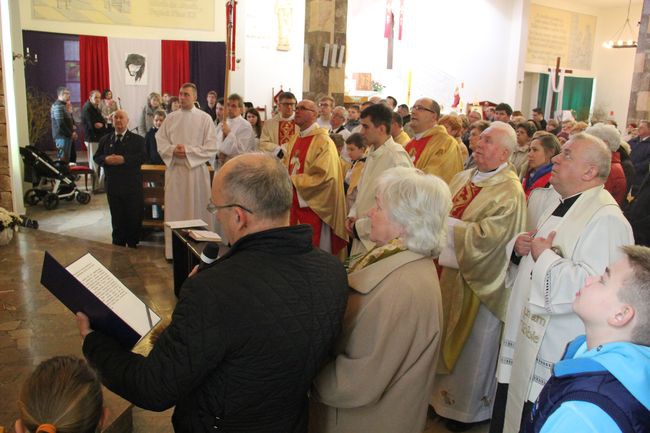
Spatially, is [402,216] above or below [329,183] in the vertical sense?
above

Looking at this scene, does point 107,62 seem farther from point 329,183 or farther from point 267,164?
point 267,164

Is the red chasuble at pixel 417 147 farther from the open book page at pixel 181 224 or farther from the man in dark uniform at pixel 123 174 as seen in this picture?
the man in dark uniform at pixel 123 174

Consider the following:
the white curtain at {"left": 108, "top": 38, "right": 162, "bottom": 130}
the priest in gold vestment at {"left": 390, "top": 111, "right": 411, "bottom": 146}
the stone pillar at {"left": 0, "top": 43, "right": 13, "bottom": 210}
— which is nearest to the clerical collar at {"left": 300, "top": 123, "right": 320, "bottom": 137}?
the priest in gold vestment at {"left": 390, "top": 111, "right": 411, "bottom": 146}

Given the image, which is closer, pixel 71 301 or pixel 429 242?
pixel 71 301

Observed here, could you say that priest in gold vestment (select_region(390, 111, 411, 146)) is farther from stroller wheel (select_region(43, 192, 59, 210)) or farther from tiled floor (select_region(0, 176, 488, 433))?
stroller wheel (select_region(43, 192, 59, 210))

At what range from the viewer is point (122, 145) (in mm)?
6219

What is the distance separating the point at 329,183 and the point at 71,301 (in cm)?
346

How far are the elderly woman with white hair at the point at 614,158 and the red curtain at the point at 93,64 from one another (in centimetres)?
1191

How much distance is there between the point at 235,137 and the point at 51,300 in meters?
3.53

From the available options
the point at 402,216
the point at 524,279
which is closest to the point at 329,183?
the point at 524,279

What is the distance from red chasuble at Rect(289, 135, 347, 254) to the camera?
16.7 ft

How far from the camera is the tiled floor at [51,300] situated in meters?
2.98

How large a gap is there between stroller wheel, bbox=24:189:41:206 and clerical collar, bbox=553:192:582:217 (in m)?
8.42

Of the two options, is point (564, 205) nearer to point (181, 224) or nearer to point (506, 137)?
point (506, 137)
